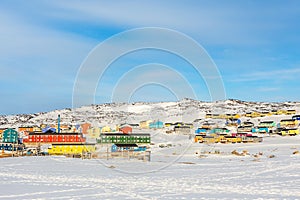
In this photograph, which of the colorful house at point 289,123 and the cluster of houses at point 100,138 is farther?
the colorful house at point 289,123

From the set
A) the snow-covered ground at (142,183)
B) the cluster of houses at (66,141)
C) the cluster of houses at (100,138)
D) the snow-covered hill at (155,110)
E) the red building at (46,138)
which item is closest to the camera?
the snow-covered ground at (142,183)

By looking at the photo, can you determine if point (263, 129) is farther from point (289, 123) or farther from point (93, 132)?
point (93, 132)

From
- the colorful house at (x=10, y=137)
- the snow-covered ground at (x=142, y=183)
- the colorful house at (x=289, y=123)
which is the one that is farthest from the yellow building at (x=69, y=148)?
the colorful house at (x=289, y=123)

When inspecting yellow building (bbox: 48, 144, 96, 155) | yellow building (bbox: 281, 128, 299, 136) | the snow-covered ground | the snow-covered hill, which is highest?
the snow-covered hill

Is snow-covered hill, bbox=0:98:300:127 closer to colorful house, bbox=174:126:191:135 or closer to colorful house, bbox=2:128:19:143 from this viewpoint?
colorful house, bbox=174:126:191:135

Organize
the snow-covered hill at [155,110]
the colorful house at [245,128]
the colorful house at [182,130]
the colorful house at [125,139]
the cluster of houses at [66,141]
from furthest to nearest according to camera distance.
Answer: the snow-covered hill at [155,110], the colorful house at [182,130], the colorful house at [245,128], the colorful house at [125,139], the cluster of houses at [66,141]

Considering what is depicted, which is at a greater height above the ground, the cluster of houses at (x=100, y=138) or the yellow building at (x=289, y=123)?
the yellow building at (x=289, y=123)

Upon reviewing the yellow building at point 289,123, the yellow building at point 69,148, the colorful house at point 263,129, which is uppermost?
Answer: the yellow building at point 289,123

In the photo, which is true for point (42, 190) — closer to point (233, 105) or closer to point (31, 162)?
point (31, 162)

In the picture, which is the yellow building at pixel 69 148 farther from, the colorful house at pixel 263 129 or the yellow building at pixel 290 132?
the colorful house at pixel 263 129

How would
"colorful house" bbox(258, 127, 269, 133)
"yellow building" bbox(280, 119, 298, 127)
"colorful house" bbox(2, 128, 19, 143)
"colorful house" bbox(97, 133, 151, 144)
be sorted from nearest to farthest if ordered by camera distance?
"colorful house" bbox(2, 128, 19, 143) → "colorful house" bbox(97, 133, 151, 144) → "colorful house" bbox(258, 127, 269, 133) → "yellow building" bbox(280, 119, 298, 127)

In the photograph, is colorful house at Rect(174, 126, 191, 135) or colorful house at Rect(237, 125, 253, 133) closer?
→ colorful house at Rect(237, 125, 253, 133)

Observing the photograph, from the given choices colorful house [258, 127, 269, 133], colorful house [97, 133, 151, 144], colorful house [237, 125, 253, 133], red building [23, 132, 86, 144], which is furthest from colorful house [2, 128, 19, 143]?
colorful house [258, 127, 269, 133]
